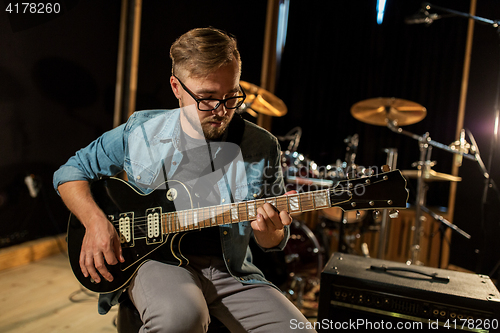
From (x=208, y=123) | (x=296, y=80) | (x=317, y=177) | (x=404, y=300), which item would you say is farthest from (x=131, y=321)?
(x=296, y=80)

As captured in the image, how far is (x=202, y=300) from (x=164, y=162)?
1.93 feet

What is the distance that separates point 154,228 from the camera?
122cm

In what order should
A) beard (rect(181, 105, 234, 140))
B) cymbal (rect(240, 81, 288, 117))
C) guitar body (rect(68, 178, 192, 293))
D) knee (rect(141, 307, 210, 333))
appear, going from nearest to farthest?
knee (rect(141, 307, 210, 333))
guitar body (rect(68, 178, 192, 293))
beard (rect(181, 105, 234, 140))
cymbal (rect(240, 81, 288, 117))

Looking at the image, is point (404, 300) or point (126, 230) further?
point (404, 300)

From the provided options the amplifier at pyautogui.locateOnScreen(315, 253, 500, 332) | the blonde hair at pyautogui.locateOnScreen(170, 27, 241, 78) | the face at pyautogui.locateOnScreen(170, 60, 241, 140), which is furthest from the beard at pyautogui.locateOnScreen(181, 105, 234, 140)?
the amplifier at pyautogui.locateOnScreen(315, 253, 500, 332)

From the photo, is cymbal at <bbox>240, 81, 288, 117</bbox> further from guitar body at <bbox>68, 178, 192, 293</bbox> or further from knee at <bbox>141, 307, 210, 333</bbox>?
knee at <bbox>141, 307, 210, 333</bbox>

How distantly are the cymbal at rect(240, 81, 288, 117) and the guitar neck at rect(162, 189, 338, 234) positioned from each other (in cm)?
140

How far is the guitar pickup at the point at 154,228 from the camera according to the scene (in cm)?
121

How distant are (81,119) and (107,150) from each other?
1466 millimetres

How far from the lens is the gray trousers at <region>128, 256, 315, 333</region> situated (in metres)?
1.02

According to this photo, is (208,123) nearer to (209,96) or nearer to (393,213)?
(209,96)

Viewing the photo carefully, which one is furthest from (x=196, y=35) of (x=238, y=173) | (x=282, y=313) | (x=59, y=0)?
(x=59, y=0)

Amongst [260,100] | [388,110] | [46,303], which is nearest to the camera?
[46,303]

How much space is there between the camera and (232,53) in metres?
1.32
